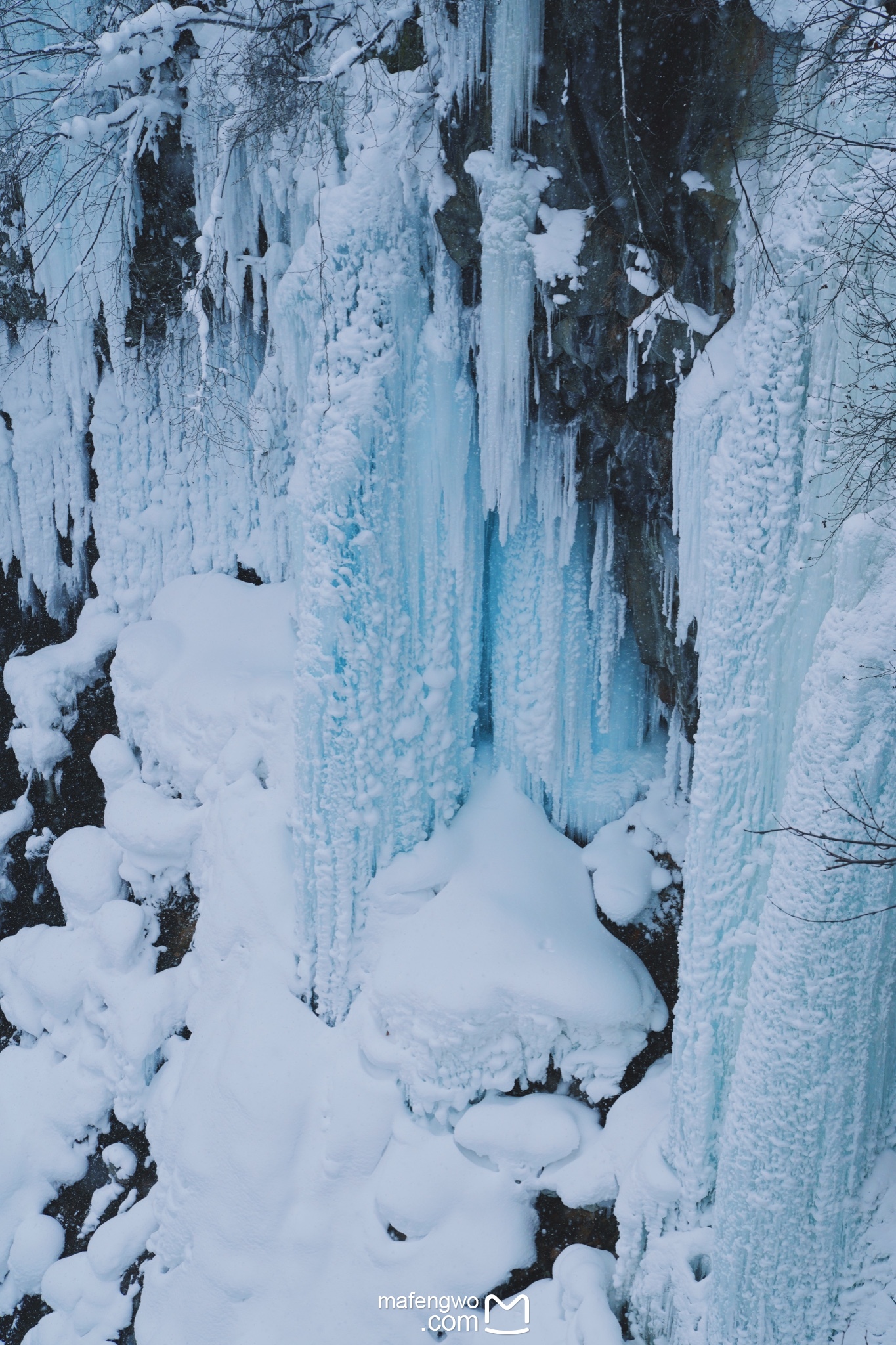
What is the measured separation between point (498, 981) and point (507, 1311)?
5.40 feet

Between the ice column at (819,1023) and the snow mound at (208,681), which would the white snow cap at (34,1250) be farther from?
the ice column at (819,1023)

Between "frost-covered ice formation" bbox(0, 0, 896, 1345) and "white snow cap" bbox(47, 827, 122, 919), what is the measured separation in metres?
0.03

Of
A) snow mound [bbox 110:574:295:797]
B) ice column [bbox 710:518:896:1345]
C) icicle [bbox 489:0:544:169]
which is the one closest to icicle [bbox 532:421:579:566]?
icicle [bbox 489:0:544:169]

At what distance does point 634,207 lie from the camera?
13.8 ft

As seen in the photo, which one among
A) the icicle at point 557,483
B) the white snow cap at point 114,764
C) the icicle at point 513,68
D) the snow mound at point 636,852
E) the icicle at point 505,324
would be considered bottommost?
the white snow cap at point 114,764

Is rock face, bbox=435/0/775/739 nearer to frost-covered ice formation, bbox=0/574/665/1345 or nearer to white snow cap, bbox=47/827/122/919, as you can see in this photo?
frost-covered ice formation, bbox=0/574/665/1345

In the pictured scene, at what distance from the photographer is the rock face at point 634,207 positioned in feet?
12.8

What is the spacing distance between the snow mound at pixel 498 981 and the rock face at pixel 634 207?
4.46ft

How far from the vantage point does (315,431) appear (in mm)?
5039

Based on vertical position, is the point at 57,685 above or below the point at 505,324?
below

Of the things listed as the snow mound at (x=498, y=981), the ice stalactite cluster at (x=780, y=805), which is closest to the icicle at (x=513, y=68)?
the ice stalactite cluster at (x=780, y=805)

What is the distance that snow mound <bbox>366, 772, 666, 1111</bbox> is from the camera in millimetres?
5234

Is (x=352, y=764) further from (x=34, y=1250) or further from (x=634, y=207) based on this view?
(x=34, y=1250)

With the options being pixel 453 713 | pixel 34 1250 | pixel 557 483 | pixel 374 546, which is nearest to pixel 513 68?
pixel 557 483
